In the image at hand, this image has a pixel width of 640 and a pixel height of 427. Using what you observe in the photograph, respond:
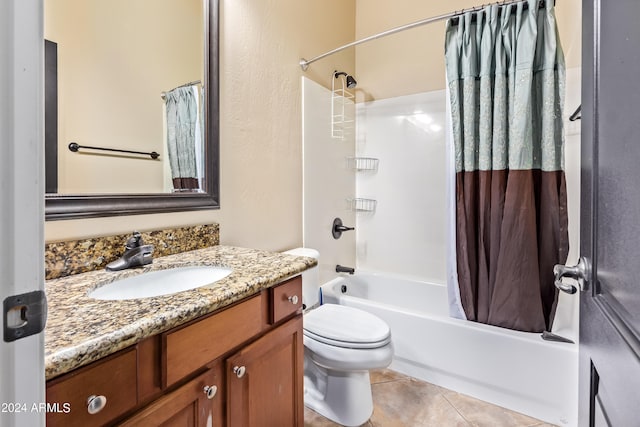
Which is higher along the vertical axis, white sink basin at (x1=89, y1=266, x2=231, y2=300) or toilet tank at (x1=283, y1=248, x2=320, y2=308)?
white sink basin at (x1=89, y1=266, x2=231, y2=300)

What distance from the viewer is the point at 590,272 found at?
2.07 feet

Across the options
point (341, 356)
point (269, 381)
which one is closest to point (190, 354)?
point (269, 381)

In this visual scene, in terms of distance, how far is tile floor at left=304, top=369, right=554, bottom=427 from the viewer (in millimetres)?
1449

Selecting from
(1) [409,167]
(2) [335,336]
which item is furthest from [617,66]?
(1) [409,167]

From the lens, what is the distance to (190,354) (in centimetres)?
66

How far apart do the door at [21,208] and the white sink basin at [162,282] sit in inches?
21.6

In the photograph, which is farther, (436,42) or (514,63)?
(436,42)

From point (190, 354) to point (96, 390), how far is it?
182 millimetres

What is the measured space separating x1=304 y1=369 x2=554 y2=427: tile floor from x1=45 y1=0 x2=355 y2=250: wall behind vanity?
3.28 ft

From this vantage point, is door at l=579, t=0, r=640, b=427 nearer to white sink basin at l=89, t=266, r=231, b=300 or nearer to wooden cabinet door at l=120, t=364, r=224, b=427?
wooden cabinet door at l=120, t=364, r=224, b=427

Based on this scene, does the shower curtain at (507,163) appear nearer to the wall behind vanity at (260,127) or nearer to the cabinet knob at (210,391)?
the wall behind vanity at (260,127)

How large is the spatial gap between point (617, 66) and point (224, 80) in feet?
4.33

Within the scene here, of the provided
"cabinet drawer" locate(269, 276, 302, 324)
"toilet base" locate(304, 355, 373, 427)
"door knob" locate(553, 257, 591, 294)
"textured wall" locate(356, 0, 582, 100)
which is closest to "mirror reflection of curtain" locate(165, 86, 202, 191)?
"cabinet drawer" locate(269, 276, 302, 324)

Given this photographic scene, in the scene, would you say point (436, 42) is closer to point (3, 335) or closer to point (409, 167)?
point (409, 167)
